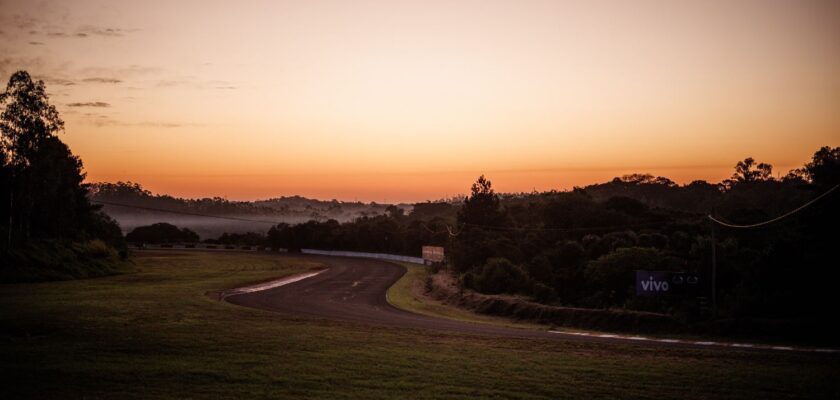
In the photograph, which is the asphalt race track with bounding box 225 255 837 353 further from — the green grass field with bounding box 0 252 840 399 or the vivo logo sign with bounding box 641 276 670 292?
the vivo logo sign with bounding box 641 276 670 292

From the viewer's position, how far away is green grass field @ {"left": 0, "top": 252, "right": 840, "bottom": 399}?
52.9 ft

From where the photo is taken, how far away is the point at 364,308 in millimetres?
40844

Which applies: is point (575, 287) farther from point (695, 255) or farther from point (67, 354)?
point (67, 354)

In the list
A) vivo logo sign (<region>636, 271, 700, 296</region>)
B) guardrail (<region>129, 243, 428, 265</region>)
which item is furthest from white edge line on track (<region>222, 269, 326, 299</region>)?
guardrail (<region>129, 243, 428, 265</region>)

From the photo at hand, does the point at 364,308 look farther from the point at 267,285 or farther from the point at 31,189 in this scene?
the point at 31,189

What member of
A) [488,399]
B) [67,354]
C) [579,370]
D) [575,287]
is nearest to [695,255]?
[575,287]

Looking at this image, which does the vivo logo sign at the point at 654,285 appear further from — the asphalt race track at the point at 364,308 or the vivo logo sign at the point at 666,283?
the asphalt race track at the point at 364,308

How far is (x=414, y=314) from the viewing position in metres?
39.0

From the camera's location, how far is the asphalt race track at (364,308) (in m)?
27.4

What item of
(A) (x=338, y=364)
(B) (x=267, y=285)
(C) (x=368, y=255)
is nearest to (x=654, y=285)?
(A) (x=338, y=364)

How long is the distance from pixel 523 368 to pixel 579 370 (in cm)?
178

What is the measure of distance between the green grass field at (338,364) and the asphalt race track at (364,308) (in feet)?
8.31

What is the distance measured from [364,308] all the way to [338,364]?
2134 centimetres

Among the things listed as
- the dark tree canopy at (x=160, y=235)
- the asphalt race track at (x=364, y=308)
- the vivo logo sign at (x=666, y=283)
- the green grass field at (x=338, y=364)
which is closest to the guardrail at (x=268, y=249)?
the dark tree canopy at (x=160, y=235)
